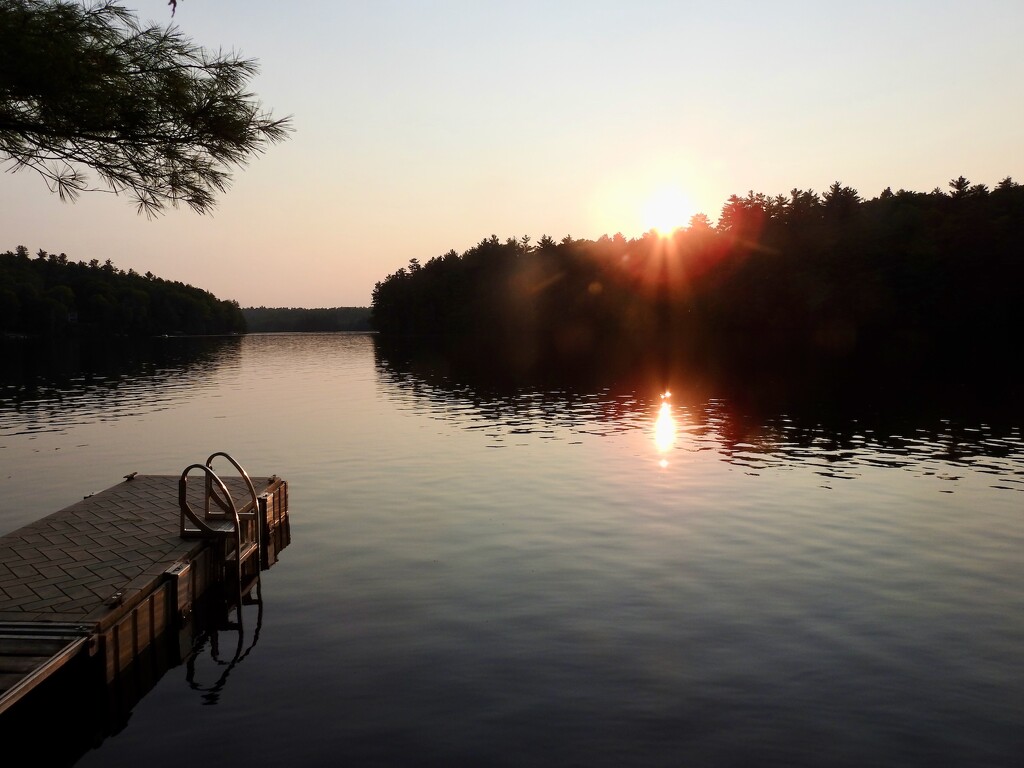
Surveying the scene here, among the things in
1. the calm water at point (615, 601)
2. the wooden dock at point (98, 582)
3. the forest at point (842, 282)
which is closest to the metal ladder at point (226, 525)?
the wooden dock at point (98, 582)

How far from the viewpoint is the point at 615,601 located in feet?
54.3

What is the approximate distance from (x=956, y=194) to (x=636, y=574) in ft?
469

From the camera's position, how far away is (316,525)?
76.1 ft

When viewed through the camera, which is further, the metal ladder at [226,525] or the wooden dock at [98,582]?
the metal ladder at [226,525]

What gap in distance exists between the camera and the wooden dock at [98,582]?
11.2m

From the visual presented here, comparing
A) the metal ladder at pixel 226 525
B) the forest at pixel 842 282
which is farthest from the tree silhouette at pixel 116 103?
the forest at pixel 842 282

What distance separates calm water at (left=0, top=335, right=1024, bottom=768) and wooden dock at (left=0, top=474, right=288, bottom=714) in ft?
3.96

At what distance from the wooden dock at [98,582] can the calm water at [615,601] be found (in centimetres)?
121

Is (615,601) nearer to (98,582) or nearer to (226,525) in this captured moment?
(226,525)

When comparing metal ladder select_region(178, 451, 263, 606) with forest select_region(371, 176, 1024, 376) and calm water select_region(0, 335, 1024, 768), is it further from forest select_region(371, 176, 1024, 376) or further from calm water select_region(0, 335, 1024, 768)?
forest select_region(371, 176, 1024, 376)

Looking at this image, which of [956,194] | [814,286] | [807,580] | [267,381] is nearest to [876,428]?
[807,580]

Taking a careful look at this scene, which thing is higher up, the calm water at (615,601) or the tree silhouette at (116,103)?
the tree silhouette at (116,103)

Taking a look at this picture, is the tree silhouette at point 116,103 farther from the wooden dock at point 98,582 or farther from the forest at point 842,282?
the forest at point 842,282

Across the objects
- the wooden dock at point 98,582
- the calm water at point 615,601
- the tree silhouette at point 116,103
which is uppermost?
the tree silhouette at point 116,103
